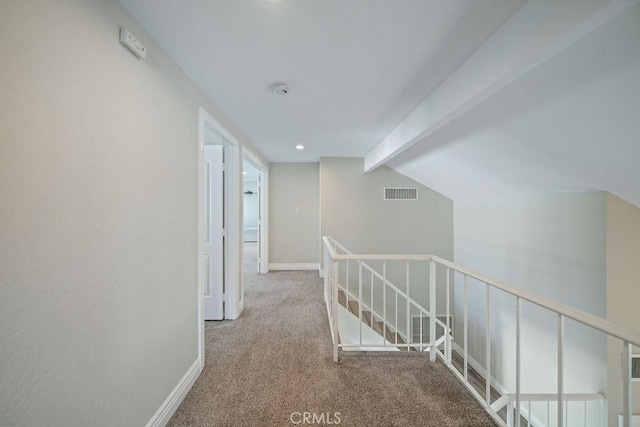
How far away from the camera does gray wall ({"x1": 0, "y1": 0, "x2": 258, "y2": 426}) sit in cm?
75

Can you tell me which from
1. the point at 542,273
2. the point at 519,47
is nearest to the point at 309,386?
the point at 519,47

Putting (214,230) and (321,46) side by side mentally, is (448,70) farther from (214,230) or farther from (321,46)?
(214,230)

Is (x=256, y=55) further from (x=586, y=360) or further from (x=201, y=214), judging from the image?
(x=586, y=360)

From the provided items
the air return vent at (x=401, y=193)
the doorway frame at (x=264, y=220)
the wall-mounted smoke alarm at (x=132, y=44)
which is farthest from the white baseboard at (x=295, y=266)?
the wall-mounted smoke alarm at (x=132, y=44)

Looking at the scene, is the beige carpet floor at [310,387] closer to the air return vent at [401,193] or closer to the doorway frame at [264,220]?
the doorway frame at [264,220]

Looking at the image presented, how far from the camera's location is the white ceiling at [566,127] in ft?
Answer: 4.03

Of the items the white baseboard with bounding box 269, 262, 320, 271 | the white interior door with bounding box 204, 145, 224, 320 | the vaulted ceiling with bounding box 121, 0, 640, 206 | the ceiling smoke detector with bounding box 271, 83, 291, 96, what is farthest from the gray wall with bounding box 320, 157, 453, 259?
the ceiling smoke detector with bounding box 271, 83, 291, 96

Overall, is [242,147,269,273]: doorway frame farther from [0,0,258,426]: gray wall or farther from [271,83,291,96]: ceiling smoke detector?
[0,0,258,426]: gray wall

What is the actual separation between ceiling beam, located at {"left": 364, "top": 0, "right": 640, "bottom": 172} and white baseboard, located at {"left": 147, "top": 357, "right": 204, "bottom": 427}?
2.54 metres

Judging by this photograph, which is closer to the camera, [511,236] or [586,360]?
[586,360]

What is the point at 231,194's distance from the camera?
111 inches

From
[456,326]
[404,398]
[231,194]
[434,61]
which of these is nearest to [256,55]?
[434,61]

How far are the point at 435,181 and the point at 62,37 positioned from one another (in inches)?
170

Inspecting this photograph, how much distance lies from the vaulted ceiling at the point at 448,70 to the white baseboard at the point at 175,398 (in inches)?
81.3
